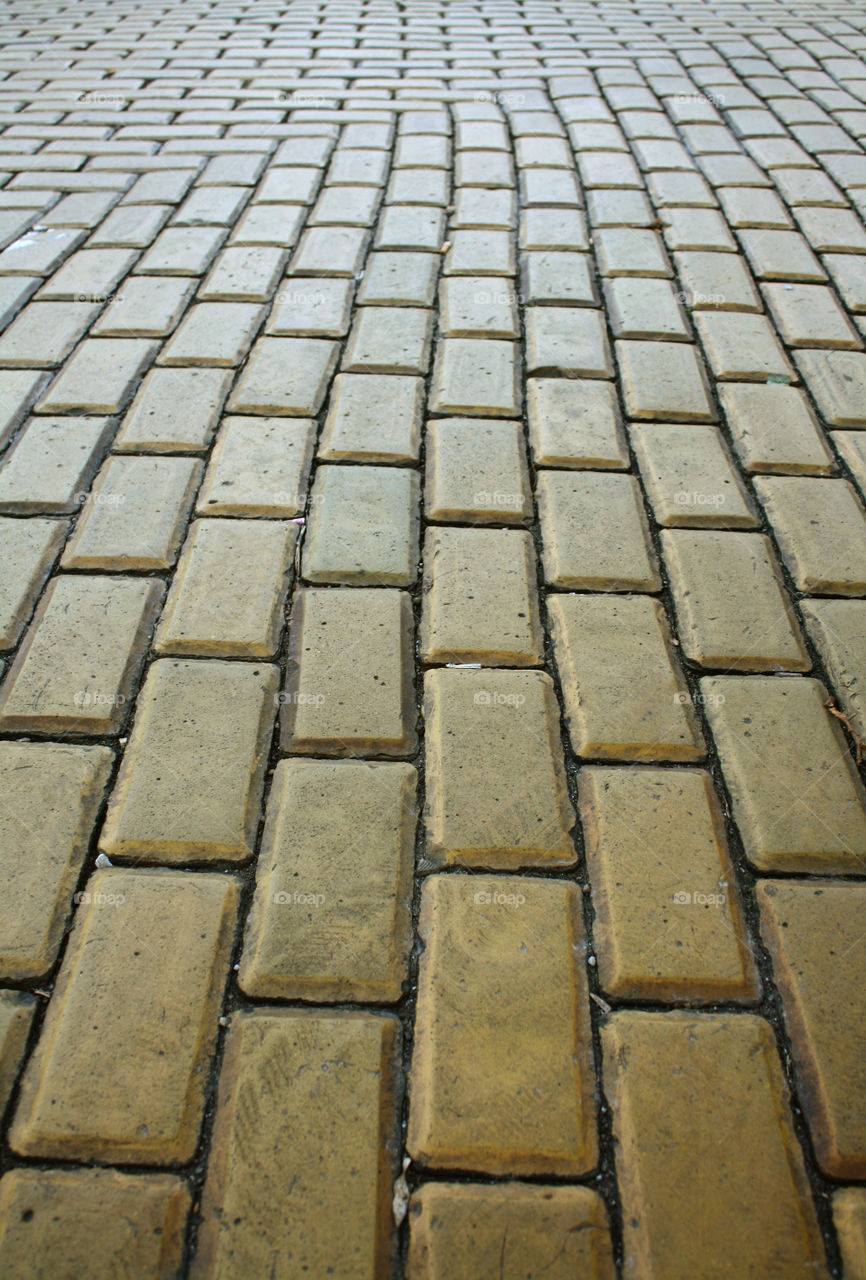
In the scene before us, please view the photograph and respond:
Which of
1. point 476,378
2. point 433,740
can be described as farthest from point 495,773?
point 476,378

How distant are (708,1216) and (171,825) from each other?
987 millimetres

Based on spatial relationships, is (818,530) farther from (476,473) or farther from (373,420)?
(373,420)

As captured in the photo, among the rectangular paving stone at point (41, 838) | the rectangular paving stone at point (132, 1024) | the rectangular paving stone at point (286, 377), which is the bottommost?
the rectangular paving stone at point (132, 1024)

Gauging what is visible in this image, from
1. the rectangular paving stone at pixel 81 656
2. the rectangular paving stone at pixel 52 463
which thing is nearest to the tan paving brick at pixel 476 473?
the rectangular paving stone at pixel 81 656

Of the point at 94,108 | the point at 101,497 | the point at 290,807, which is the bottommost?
the point at 290,807

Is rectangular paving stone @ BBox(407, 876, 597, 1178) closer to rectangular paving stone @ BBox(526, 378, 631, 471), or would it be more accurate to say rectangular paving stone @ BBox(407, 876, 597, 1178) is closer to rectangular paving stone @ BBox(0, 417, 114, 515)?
rectangular paving stone @ BBox(526, 378, 631, 471)

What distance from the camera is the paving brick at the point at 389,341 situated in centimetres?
247

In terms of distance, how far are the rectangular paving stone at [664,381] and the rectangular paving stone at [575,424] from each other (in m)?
0.07

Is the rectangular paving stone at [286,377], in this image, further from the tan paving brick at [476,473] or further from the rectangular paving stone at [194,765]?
the rectangular paving stone at [194,765]

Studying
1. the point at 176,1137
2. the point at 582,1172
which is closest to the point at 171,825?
the point at 176,1137

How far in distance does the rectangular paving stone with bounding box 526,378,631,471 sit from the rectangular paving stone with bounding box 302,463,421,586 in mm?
396

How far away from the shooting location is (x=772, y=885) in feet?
4.45

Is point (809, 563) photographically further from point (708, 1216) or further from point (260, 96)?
point (260, 96)

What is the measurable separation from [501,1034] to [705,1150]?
31 cm
